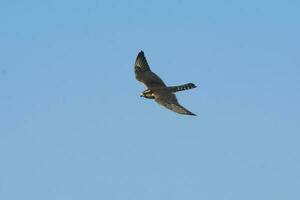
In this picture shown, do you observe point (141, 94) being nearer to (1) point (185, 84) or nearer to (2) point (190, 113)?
(1) point (185, 84)

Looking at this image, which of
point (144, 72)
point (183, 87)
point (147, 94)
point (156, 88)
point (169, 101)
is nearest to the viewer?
point (169, 101)

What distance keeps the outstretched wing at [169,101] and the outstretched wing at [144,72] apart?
2806mm

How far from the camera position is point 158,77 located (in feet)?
156

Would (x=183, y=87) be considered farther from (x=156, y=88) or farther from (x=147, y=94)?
(x=147, y=94)

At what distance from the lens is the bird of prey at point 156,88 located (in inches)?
1665

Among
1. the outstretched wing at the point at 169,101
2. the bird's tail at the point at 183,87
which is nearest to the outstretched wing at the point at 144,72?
the bird's tail at the point at 183,87

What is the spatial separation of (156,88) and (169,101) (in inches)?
110

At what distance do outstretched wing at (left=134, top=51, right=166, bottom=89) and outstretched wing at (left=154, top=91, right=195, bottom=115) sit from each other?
281 centimetres

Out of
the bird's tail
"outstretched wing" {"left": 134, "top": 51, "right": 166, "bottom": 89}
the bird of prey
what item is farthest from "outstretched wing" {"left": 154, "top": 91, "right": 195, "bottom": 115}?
"outstretched wing" {"left": 134, "top": 51, "right": 166, "bottom": 89}

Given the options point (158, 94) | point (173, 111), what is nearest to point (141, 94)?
point (158, 94)

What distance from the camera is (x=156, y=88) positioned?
4553 cm

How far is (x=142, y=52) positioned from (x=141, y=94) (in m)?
3.82

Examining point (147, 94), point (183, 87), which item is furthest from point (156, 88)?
point (183, 87)

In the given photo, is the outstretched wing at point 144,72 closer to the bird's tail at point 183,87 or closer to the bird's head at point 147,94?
the bird's head at point 147,94
